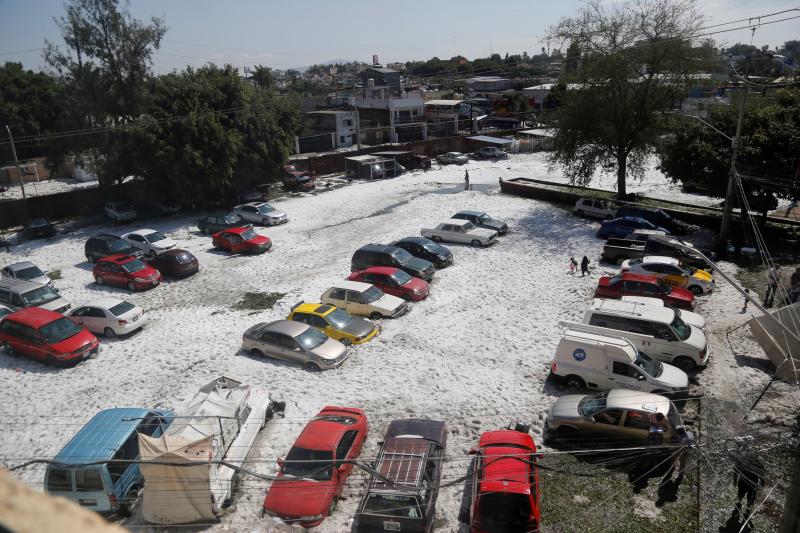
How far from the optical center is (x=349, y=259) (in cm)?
2769

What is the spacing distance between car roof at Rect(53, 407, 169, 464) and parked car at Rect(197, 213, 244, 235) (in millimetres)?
21399

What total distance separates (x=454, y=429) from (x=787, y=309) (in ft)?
34.4

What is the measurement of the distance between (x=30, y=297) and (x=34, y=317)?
420 centimetres

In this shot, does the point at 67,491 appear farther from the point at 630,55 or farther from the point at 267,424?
the point at 630,55

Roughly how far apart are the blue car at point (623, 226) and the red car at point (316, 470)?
20.3 m

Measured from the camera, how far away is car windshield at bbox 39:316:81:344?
18.2 metres

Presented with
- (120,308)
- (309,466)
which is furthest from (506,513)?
(120,308)

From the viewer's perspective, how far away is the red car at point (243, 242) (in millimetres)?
29438

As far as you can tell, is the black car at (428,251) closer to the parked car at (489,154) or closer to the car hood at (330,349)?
the car hood at (330,349)

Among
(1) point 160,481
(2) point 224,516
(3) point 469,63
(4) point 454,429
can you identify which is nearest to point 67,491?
(1) point 160,481

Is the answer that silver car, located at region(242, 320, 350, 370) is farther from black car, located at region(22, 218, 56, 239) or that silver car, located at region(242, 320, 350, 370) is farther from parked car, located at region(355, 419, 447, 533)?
black car, located at region(22, 218, 56, 239)

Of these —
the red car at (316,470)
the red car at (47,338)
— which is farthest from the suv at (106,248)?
the red car at (316,470)

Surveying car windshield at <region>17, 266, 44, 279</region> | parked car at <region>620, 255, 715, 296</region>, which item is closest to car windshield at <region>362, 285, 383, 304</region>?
parked car at <region>620, 255, 715, 296</region>

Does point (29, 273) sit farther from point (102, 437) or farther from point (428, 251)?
point (428, 251)
